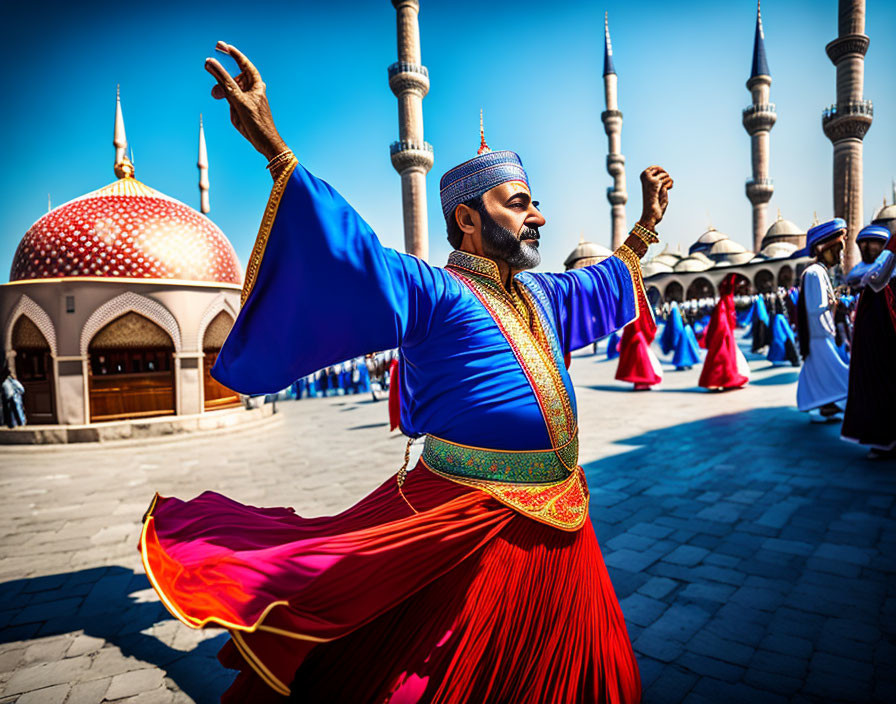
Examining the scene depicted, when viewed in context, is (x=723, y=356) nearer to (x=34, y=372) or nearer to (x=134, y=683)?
(x=134, y=683)

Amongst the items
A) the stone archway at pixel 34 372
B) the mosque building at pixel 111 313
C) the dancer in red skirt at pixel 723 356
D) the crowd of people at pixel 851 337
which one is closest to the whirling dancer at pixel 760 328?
the dancer in red skirt at pixel 723 356

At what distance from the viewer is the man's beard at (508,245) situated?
5.84 ft

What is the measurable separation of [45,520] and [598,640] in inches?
206

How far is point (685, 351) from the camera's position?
1435 centimetres

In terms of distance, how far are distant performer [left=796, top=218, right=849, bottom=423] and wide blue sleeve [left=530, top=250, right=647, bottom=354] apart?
4.69 metres

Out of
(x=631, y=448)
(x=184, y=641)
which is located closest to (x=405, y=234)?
(x=631, y=448)

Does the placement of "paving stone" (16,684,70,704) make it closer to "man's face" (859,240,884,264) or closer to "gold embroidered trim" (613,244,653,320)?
"gold embroidered trim" (613,244,653,320)

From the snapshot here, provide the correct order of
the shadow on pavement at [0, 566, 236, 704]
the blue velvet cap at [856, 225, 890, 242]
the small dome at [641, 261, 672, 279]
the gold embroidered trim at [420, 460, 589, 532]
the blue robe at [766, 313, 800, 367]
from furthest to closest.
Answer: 1. the small dome at [641, 261, 672, 279]
2. the blue robe at [766, 313, 800, 367]
3. the blue velvet cap at [856, 225, 890, 242]
4. the shadow on pavement at [0, 566, 236, 704]
5. the gold embroidered trim at [420, 460, 589, 532]

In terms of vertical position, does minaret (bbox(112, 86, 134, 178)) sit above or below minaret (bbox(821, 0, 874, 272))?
below

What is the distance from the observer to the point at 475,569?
1.57 m


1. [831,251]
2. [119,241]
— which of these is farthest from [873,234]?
[119,241]

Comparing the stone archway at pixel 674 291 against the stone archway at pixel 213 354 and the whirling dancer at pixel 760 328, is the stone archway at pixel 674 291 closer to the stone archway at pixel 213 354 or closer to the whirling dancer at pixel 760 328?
the whirling dancer at pixel 760 328

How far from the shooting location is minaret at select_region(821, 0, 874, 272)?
24.0 metres

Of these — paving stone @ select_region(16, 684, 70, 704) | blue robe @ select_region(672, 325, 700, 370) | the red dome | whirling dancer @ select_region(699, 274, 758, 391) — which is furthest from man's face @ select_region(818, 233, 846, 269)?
the red dome
